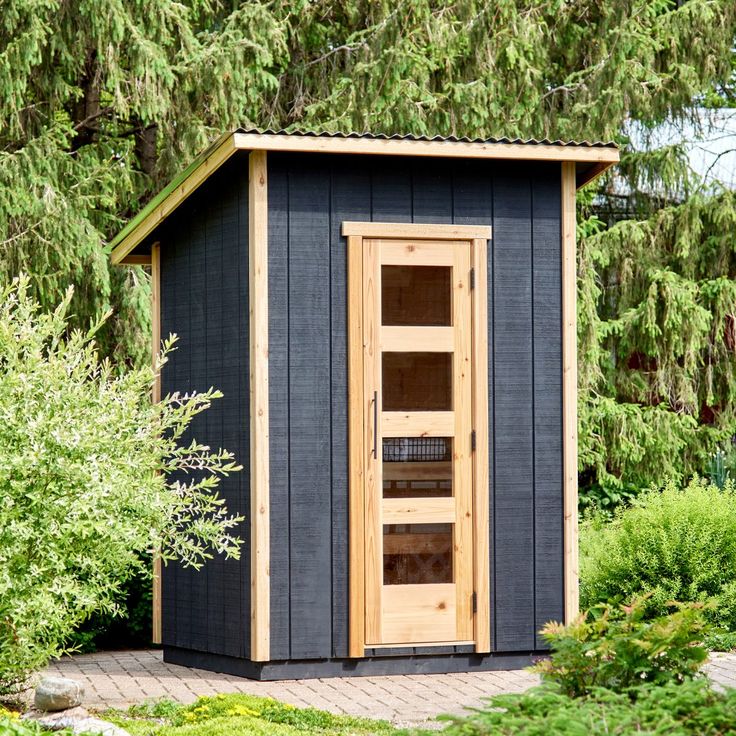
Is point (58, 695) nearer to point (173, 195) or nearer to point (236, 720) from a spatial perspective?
point (236, 720)

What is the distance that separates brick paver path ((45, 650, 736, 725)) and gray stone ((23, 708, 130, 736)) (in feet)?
2.47

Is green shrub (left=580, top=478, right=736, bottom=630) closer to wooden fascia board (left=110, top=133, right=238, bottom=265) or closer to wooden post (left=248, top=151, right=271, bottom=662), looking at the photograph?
wooden post (left=248, top=151, right=271, bottom=662)

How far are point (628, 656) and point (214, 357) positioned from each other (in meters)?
4.15

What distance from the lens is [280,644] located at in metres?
7.16

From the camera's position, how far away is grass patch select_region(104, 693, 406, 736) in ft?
17.4

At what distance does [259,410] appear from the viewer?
23.6 feet

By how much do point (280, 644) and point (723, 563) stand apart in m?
3.48

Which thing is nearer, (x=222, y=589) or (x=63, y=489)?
(x=63, y=489)

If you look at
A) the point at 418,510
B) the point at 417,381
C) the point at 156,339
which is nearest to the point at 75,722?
the point at 418,510

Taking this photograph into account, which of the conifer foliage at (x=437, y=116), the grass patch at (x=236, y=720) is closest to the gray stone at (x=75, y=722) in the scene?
the grass patch at (x=236, y=720)

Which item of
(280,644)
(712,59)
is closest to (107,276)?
(280,644)

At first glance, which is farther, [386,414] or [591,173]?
[591,173]

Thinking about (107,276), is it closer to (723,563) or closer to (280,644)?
(280,644)

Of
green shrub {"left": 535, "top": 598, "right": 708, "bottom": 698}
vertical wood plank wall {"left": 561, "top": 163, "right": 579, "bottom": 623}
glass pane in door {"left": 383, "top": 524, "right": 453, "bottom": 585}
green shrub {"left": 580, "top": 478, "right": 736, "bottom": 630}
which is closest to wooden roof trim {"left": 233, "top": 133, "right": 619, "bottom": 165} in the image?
vertical wood plank wall {"left": 561, "top": 163, "right": 579, "bottom": 623}
